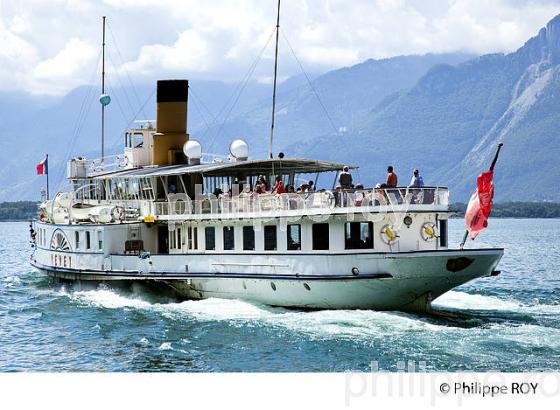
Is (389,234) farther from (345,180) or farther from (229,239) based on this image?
(229,239)

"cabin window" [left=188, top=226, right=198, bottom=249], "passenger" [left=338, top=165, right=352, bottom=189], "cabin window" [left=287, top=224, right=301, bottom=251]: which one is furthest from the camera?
"cabin window" [left=188, top=226, right=198, bottom=249]

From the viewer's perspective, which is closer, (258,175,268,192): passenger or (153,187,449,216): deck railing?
(153,187,449,216): deck railing

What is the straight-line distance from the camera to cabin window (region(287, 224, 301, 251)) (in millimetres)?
27797

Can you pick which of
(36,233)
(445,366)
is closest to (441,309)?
(445,366)

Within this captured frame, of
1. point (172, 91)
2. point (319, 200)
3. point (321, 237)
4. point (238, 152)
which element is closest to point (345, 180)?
point (319, 200)

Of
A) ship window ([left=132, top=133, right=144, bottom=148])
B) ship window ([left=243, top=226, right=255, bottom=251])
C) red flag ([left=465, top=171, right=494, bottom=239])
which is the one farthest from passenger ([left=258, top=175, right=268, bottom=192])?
red flag ([left=465, top=171, right=494, bottom=239])

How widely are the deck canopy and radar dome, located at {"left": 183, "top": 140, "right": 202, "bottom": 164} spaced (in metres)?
0.79

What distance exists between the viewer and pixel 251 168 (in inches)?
1229

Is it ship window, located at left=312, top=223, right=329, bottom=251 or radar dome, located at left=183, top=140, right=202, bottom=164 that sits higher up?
radar dome, located at left=183, top=140, right=202, bottom=164

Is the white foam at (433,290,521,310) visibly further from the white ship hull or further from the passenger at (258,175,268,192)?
the passenger at (258,175,268,192)

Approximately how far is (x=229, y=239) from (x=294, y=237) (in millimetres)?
2571
